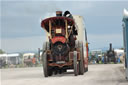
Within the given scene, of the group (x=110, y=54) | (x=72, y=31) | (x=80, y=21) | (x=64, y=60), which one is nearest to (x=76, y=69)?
(x=64, y=60)

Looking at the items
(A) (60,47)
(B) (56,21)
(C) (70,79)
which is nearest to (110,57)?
(A) (60,47)

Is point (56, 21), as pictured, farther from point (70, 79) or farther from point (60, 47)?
point (70, 79)

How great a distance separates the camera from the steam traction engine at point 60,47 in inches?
735

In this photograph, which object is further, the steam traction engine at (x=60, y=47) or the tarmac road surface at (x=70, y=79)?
the steam traction engine at (x=60, y=47)

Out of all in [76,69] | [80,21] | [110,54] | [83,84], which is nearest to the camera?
[83,84]

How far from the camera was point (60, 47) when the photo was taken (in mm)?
18875

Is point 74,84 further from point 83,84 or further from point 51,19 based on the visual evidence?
point 51,19

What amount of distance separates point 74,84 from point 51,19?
21.0 feet

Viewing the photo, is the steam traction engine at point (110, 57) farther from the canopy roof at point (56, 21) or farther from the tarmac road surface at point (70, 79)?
the canopy roof at point (56, 21)

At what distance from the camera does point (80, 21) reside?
22.6m

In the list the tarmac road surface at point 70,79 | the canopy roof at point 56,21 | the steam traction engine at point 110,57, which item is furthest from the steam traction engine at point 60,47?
the steam traction engine at point 110,57

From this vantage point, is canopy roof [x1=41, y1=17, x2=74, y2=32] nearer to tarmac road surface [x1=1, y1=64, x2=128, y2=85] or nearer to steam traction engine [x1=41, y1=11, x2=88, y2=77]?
steam traction engine [x1=41, y1=11, x2=88, y2=77]

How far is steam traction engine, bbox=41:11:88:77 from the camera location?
1867 centimetres

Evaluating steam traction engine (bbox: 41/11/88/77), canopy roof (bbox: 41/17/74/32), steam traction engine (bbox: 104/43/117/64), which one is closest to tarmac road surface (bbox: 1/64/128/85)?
steam traction engine (bbox: 41/11/88/77)
